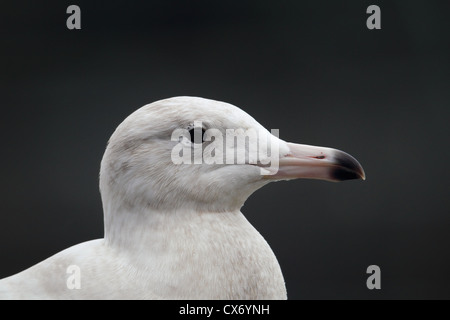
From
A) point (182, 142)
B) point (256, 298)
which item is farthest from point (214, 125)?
point (256, 298)

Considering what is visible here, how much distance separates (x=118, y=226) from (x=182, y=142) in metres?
0.19

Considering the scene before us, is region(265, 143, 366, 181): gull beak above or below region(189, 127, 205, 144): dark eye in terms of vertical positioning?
below

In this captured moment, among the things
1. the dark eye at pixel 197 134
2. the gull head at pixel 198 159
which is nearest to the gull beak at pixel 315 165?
the gull head at pixel 198 159

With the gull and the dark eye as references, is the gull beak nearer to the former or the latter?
the gull

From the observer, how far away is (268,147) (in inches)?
45.2

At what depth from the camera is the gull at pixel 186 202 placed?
3.71ft

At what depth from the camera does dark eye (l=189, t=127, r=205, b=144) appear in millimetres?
1134

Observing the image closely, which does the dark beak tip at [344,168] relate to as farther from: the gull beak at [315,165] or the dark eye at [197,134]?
the dark eye at [197,134]

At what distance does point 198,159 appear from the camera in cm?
114

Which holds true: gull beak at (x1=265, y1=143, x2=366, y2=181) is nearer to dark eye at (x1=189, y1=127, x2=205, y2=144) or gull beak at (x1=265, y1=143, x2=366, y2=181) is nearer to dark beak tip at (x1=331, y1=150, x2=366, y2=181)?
dark beak tip at (x1=331, y1=150, x2=366, y2=181)

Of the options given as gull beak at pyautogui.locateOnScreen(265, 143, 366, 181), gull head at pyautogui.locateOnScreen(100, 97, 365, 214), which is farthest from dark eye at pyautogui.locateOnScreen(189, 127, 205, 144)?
gull beak at pyautogui.locateOnScreen(265, 143, 366, 181)

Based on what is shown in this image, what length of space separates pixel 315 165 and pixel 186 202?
0.22 m

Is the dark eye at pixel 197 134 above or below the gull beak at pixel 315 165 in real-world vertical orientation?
above

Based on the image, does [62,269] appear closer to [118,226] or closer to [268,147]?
[118,226]
